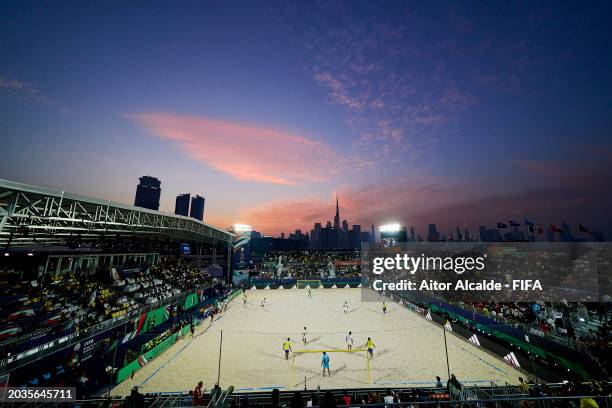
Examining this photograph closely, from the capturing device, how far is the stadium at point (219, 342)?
37.3 feet

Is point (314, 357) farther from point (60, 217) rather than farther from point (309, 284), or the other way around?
point (309, 284)

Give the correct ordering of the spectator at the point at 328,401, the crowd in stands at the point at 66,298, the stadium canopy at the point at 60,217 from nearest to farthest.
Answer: the spectator at the point at 328,401
the stadium canopy at the point at 60,217
the crowd in stands at the point at 66,298

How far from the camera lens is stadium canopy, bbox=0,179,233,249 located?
42.4ft

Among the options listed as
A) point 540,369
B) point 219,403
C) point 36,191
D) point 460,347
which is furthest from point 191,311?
point 540,369

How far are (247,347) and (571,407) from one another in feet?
59.0

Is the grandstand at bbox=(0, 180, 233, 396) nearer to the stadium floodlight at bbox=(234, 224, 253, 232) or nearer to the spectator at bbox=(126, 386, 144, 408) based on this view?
the spectator at bbox=(126, 386, 144, 408)

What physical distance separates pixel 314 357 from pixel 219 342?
336 inches

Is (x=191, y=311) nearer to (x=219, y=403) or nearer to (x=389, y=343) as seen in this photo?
(x=389, y=343)

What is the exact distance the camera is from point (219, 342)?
69.8ft

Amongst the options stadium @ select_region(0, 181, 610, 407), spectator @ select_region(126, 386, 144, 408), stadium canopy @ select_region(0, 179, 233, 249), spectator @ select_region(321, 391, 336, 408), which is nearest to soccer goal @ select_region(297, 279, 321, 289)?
stadium @ select_region(0, 181, 610, 407)

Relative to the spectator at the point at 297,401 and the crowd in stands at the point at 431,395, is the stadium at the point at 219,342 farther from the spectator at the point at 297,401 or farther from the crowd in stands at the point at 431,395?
the spectator at the point at 297,401

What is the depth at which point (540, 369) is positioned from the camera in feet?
48.6

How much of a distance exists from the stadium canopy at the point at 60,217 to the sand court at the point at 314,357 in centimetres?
1049

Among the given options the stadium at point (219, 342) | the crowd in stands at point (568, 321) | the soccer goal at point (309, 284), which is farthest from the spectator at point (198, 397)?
the soccer goal at point (309, 284)
